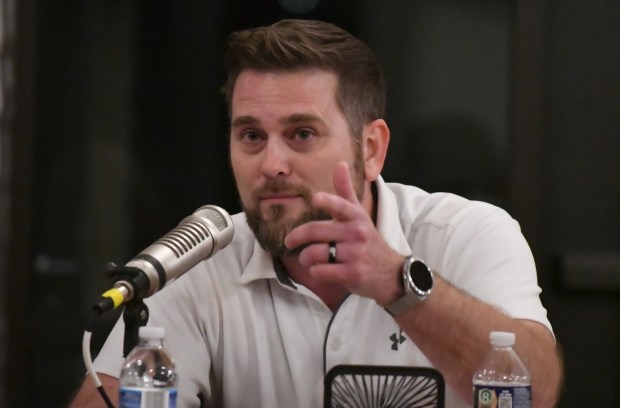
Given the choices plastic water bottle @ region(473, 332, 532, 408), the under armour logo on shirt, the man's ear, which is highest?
the man's ear

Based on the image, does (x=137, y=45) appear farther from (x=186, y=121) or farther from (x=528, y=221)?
(x=528, y=221)

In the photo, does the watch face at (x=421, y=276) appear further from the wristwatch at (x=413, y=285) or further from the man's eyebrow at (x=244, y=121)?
the man's eyebrow at (x=244, y=121)

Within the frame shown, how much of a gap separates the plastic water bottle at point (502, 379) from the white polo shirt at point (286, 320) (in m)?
0.24

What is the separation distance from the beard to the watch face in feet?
1.03

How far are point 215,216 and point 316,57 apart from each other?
536 mm

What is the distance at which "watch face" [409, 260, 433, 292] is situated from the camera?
158 centimetres

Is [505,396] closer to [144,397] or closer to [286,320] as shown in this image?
[144,397]

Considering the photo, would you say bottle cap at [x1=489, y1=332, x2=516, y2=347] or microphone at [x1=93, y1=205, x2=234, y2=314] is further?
bottle cap at [x1=489, y1=332, x2=516, y2=347]

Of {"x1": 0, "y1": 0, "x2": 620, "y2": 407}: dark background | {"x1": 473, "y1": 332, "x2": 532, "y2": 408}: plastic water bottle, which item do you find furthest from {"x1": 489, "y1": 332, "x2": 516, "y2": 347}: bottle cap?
{"x1": 0, "y1": 0, "x2": 620, "y2": 407}: dark background

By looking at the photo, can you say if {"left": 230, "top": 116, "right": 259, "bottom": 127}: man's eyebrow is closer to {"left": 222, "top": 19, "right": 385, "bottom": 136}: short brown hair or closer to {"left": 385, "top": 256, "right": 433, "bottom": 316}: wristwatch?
{"left": 222, "top": 19, "right": 385, "bottom": 136}: short brown hair

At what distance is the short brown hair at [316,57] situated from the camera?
1995 millimetres

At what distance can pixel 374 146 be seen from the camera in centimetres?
216

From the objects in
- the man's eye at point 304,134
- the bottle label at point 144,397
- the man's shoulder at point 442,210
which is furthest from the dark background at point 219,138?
the bottle label at point 144,397

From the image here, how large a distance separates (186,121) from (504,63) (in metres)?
0.93
